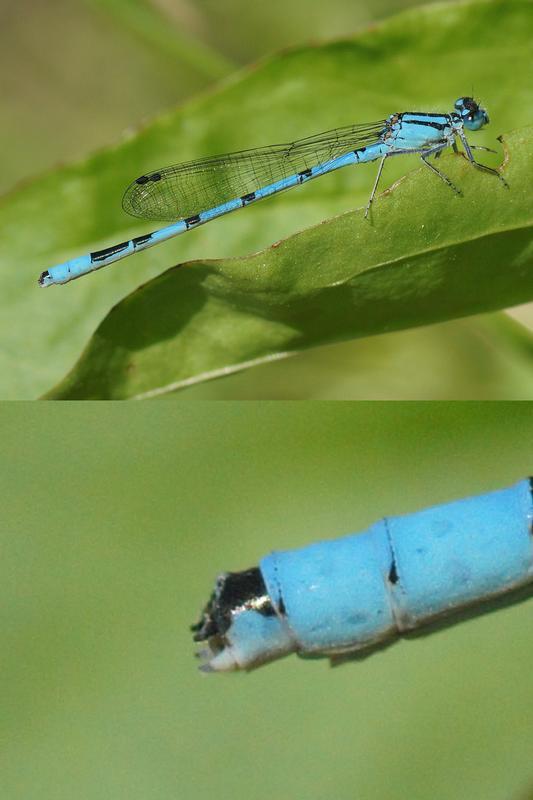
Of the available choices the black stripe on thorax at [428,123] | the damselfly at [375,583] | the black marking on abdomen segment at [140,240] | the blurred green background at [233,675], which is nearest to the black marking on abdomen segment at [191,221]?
the black marking on abdomen segment at [140,240]

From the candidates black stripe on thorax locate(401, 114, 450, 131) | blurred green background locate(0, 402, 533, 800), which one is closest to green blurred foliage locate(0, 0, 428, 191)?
black stripe on thorax locate(401, 114, 450, 131)

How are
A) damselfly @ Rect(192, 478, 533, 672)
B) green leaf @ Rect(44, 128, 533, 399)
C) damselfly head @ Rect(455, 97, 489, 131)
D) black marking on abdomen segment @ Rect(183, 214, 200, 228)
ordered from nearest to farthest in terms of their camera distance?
green leaf @ Rect(44, 128, 533, 399)
damselfly @ Rect(192, 478, 533, 672)
damselfly head @ Rect(455, 97, 489, 131)
black marking on abdomen segment @ Rect(183, 214, 200, 228)

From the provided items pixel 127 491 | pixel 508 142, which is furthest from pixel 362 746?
pixel 508 142

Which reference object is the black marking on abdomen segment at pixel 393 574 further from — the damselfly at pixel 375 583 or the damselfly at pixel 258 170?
the damselfly at pixel 258 170

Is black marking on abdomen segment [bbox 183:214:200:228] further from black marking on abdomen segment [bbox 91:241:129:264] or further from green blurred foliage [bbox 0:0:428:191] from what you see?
green blurred foliage [bbox 0:0:428:191]

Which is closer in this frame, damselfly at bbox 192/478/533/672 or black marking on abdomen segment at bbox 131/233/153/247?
damselfly at bbox 192/478/533/672

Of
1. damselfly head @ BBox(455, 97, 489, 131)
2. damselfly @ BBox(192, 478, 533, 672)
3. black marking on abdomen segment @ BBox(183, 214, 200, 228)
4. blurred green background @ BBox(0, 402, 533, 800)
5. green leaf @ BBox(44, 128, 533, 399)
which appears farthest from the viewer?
black marking on abdomen segment @ BBox(183, 214, 200, 228)

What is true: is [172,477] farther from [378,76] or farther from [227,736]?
[378,76]
